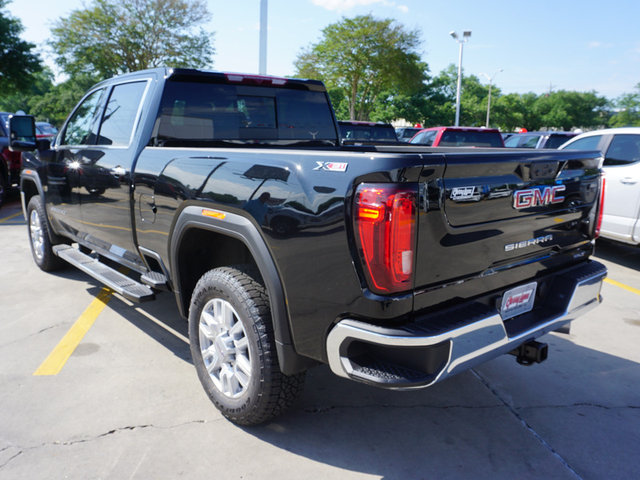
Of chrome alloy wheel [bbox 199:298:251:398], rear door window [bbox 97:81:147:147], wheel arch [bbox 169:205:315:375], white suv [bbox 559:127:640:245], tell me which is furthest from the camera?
white suv [bbox 559:127:640:245]

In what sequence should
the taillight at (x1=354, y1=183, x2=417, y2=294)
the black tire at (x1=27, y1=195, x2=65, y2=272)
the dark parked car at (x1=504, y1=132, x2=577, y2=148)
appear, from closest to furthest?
the taillight at (x1=354, y1=183, x2=417, y2=294)
the black tire at (x1=27, y1=195, x2=65, y2=272)
the dark parked car at (x1=504, y1=132, x2=577, y2=148)

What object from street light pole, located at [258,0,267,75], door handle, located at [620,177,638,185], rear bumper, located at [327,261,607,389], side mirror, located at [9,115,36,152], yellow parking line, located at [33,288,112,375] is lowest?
yellow parking line, located at [33,288,112,375]

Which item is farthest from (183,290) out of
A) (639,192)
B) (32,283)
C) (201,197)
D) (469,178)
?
(639,192)

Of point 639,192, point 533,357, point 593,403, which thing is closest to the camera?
point 533,357

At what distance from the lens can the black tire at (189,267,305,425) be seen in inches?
100

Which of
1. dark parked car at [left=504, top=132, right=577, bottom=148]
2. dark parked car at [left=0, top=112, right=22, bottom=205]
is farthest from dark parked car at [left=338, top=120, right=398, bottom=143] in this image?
dark parked car at [left=0, top=112, right=22, bottom=205]

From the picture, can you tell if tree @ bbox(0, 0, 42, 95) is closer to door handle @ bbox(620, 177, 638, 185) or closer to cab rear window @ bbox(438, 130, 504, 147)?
cab rear window @ bbox(438, 130, 504, 147)

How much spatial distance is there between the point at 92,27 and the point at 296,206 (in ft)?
109

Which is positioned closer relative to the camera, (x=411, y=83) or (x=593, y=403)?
(x=593, y=403)

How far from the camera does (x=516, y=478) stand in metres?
2.46

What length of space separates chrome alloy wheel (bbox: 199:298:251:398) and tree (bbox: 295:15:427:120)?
33.5 m

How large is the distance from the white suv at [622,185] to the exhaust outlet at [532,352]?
15.1 feet

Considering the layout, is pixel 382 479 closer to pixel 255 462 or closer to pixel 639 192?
pixel 255 462

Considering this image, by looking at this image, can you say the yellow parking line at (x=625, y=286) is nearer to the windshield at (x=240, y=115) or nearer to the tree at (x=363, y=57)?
the windshield at (x=240, y=115)
